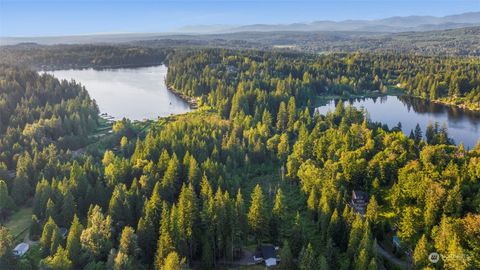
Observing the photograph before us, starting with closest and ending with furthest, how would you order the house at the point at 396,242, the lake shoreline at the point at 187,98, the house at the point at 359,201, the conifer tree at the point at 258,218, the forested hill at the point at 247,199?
the forested hill at the point at 247,199 → the house at the point at 396,242 → the conifer tree at the point at 258,218 → the house at the point at 359,201 → the lake shoreline at the point at 187,98

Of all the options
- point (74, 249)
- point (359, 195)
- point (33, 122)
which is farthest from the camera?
point (33, 122)

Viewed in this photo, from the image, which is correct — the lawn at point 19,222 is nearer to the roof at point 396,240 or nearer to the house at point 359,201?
the house at point 359,201

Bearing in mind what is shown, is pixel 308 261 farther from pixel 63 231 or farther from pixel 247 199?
pixel 63 231

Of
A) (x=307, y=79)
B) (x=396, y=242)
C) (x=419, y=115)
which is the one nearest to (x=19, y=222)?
(x=396, y=242)

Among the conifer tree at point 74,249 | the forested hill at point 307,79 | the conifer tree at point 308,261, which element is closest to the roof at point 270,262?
the conifer tree at point 308,261

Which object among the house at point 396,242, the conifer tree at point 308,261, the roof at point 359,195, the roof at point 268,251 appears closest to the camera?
the conifer tree at point 308,261

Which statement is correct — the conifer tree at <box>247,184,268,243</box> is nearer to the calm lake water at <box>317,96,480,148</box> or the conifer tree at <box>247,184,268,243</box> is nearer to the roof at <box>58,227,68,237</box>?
the roof at <box>58,227,68,237</box>
